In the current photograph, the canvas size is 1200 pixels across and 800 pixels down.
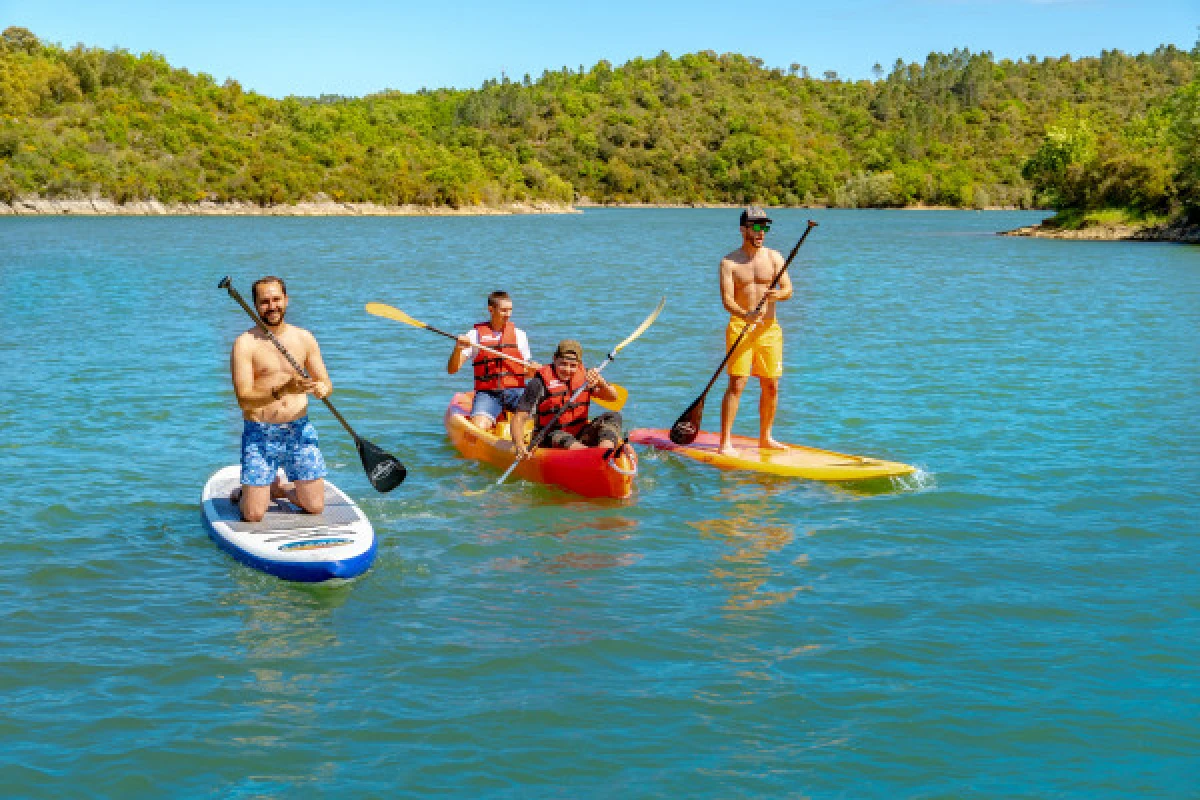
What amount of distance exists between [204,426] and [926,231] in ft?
249

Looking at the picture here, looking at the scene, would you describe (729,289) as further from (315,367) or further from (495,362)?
(315,367)

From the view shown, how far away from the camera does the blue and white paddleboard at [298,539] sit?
7840 mm

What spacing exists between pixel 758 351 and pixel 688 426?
1157 mm

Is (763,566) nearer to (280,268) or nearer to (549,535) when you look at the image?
(549,535)

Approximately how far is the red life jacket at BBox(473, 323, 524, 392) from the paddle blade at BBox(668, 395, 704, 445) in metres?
1.55

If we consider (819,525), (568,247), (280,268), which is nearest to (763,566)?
(819,525)

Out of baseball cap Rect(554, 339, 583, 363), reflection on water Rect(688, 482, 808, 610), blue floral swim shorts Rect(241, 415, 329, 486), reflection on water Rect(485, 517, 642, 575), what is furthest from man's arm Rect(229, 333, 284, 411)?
reflection on water Rect(688, 482, 808, 610)

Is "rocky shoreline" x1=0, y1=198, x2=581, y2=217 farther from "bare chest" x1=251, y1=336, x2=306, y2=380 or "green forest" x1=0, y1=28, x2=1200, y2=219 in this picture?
"bare chest" x1=251, y1=336, x2=306, y2=380

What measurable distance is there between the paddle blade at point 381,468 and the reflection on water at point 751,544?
2213mm

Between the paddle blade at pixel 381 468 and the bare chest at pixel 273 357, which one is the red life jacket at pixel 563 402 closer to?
the paddle blade at pixel 381 468

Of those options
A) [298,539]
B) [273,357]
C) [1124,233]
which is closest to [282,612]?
[298,539]

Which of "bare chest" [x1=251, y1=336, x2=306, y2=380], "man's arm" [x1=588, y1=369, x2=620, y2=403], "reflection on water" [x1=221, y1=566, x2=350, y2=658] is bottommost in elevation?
"reflection on water" [x1=221, y1=566, x2=350, y2=658]

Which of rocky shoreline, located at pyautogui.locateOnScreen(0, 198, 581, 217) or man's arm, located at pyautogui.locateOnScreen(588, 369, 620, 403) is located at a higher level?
rocky shoreline, located at pyautogui.locateOnScreen(0, 198, 581, 217)

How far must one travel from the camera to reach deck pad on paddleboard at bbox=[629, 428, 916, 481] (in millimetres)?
10711
